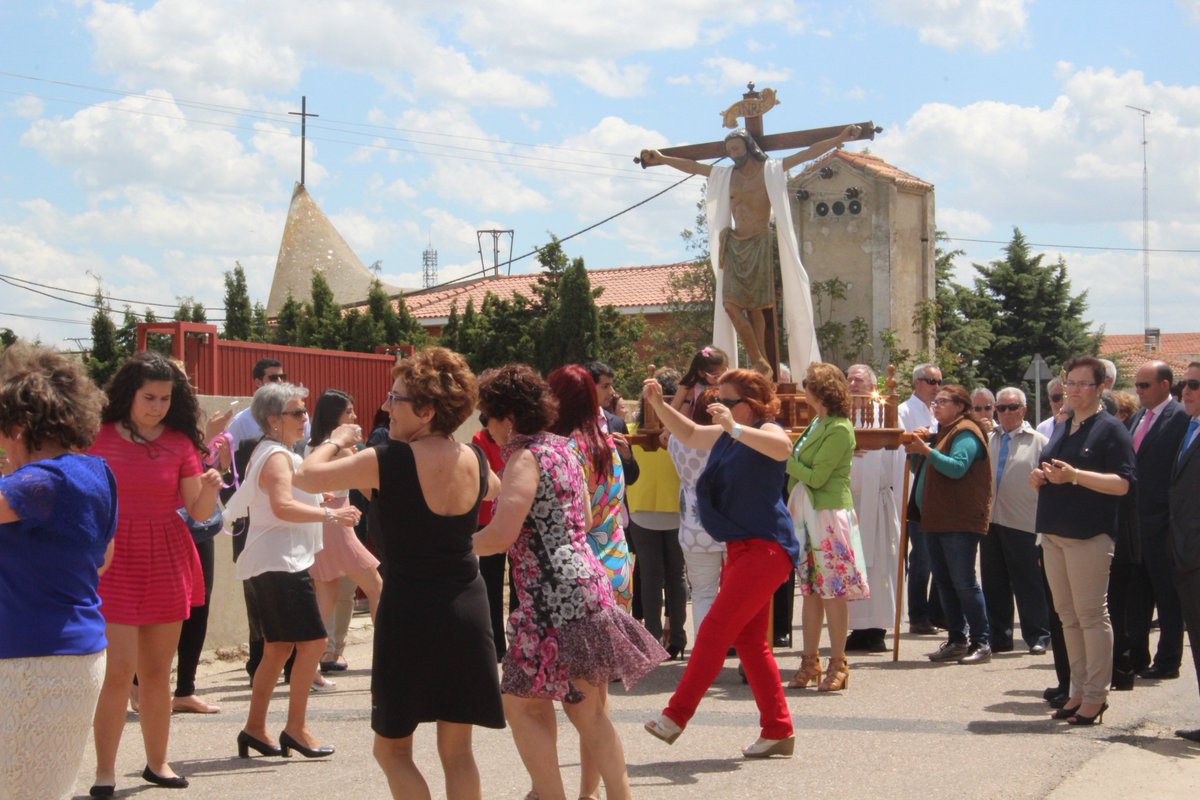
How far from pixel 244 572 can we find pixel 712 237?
21.1ft

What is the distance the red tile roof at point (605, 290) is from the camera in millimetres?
40938

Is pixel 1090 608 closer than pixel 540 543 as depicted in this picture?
No

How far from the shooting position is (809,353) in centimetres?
1159

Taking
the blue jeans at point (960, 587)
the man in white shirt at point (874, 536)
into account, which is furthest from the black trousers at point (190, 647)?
the blue jeans at point (960, 587)

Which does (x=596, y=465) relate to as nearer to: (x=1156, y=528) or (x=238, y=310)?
(x=1156, y=528)

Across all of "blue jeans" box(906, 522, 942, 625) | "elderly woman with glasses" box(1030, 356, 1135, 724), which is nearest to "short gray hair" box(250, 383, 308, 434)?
"elderly woman with glasses" box(1030, 356, 1135, 724)

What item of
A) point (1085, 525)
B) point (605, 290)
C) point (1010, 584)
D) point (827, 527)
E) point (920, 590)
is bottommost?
point (920, 590)

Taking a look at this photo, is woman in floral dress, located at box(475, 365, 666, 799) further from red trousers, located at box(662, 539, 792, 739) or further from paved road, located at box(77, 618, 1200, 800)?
red trousers, located at box(662, 539, 792, 739)

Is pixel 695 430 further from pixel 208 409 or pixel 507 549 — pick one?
pixel 208 409

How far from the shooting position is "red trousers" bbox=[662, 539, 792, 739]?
6.07 meters

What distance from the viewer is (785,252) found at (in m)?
11.6

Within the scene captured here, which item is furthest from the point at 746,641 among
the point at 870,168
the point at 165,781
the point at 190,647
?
the point at 870,168

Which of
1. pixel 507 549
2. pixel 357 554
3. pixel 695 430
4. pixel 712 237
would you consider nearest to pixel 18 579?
pixel 507 549

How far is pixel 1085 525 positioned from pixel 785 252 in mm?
5266
